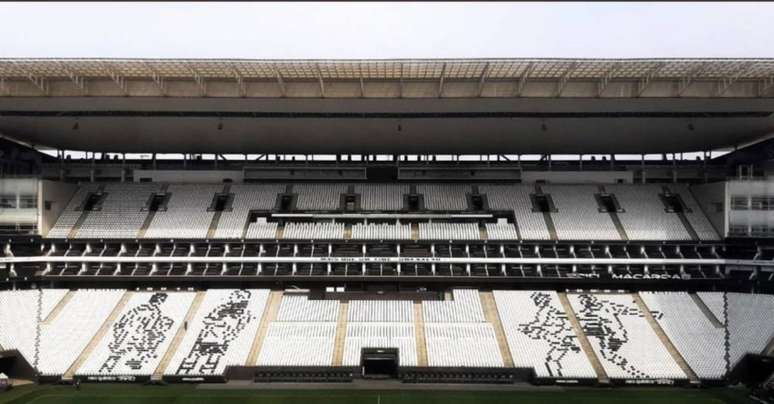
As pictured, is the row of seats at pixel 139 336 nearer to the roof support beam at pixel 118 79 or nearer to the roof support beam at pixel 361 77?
the roof support beam at pixel 118 79

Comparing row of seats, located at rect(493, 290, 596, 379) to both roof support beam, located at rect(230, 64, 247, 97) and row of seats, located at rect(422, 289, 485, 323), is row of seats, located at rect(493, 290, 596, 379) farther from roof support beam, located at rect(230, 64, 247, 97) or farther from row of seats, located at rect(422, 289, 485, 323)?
roof support beam, located at rect(230, 64, 247, 97)

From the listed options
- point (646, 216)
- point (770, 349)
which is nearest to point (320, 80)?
point (646, 216)

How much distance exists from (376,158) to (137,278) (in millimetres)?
19669

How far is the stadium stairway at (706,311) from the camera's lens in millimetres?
34175

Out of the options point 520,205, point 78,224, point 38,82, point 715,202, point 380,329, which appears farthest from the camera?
point 520,205

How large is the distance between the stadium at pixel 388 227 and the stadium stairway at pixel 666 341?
186 mm

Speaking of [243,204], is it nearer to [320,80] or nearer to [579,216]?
[320,80]

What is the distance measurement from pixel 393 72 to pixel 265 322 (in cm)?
1577

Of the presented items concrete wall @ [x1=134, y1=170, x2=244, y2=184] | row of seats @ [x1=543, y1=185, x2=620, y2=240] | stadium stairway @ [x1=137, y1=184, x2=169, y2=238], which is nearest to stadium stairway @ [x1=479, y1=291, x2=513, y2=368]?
row of seats @ [x1=543, y1=185, x2=620, y2=240]

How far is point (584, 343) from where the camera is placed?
107 ft

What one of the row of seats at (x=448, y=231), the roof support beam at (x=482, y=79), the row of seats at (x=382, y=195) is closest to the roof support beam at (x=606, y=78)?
the roof support beam at (x=482, y=79)

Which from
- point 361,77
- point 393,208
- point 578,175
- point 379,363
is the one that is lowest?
point 379,363

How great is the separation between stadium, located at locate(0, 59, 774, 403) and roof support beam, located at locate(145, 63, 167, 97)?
0.47ft

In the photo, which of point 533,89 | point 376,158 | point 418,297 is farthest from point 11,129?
point 533,89
